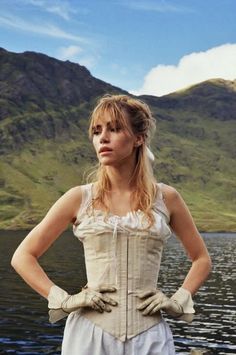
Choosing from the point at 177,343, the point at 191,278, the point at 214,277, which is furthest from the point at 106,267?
the point at 214,277

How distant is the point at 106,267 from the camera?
5.46m

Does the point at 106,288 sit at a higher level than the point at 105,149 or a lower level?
lower

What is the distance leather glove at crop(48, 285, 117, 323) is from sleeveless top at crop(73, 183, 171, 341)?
0.07 m

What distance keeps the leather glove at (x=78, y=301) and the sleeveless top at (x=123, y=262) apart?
0.07 metres

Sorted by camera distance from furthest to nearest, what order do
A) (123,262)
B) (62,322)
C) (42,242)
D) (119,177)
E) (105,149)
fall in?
1. (62,322)
2. (119,177)
3. (105,149)
4. (42,242)
5. (123,262)

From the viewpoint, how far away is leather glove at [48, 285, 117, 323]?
17.5ft

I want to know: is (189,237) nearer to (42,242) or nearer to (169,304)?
(169,304)

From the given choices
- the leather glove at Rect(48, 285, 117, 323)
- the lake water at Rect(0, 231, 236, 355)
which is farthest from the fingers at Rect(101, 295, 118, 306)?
the lake water at Rect(0, 231, 236, 355)

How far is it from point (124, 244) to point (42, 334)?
39.8m

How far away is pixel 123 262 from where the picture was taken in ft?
17.8

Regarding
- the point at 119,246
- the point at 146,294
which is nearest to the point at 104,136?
the point at 119,246

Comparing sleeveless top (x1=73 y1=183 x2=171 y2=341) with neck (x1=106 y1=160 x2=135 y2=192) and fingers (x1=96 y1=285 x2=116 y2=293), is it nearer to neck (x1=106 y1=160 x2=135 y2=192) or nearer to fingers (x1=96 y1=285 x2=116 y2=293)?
fingers (x1=96 y1=285 x2=116 y2=293)

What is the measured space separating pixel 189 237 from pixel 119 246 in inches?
36.7

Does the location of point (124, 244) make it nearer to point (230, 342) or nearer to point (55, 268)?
point (230, 342)
